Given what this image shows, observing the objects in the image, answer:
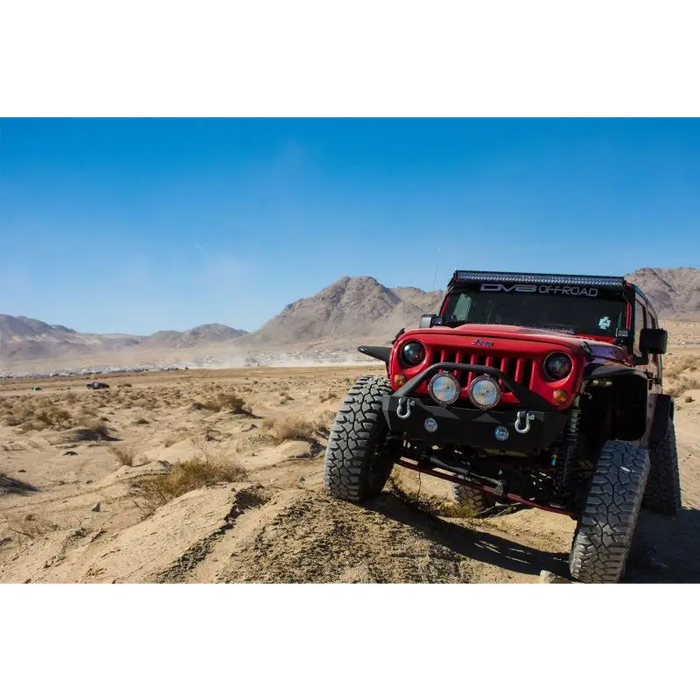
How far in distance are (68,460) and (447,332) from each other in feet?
34.0

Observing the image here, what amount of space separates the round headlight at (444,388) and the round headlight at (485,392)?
14cm

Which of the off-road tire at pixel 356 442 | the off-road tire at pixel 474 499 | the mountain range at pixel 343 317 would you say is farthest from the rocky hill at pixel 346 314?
the off-road tire at pixel 356 442

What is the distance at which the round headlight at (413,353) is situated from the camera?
520 centimetres

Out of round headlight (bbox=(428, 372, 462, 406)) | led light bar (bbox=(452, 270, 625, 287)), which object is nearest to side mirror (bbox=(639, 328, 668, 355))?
led light bar (bbox=(452, 270, 625, 287))

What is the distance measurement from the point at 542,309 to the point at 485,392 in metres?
2.17

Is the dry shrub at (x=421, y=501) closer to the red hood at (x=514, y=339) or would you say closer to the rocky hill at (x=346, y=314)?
the red hood at (x=514, y=339)

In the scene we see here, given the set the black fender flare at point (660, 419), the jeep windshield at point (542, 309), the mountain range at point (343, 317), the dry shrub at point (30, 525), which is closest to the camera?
the jeep windshield at point (542, 309)

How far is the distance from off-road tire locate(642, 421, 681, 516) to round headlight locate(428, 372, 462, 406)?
373 centimetres

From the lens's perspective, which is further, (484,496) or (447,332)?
(484,496)

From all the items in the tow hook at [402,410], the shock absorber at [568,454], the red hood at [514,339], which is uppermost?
the red hood at [514,339]

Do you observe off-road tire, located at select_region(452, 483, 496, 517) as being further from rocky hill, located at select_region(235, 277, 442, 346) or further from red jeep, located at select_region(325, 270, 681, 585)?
rocky hill, located at select_region(235, 277, 442, 346)
